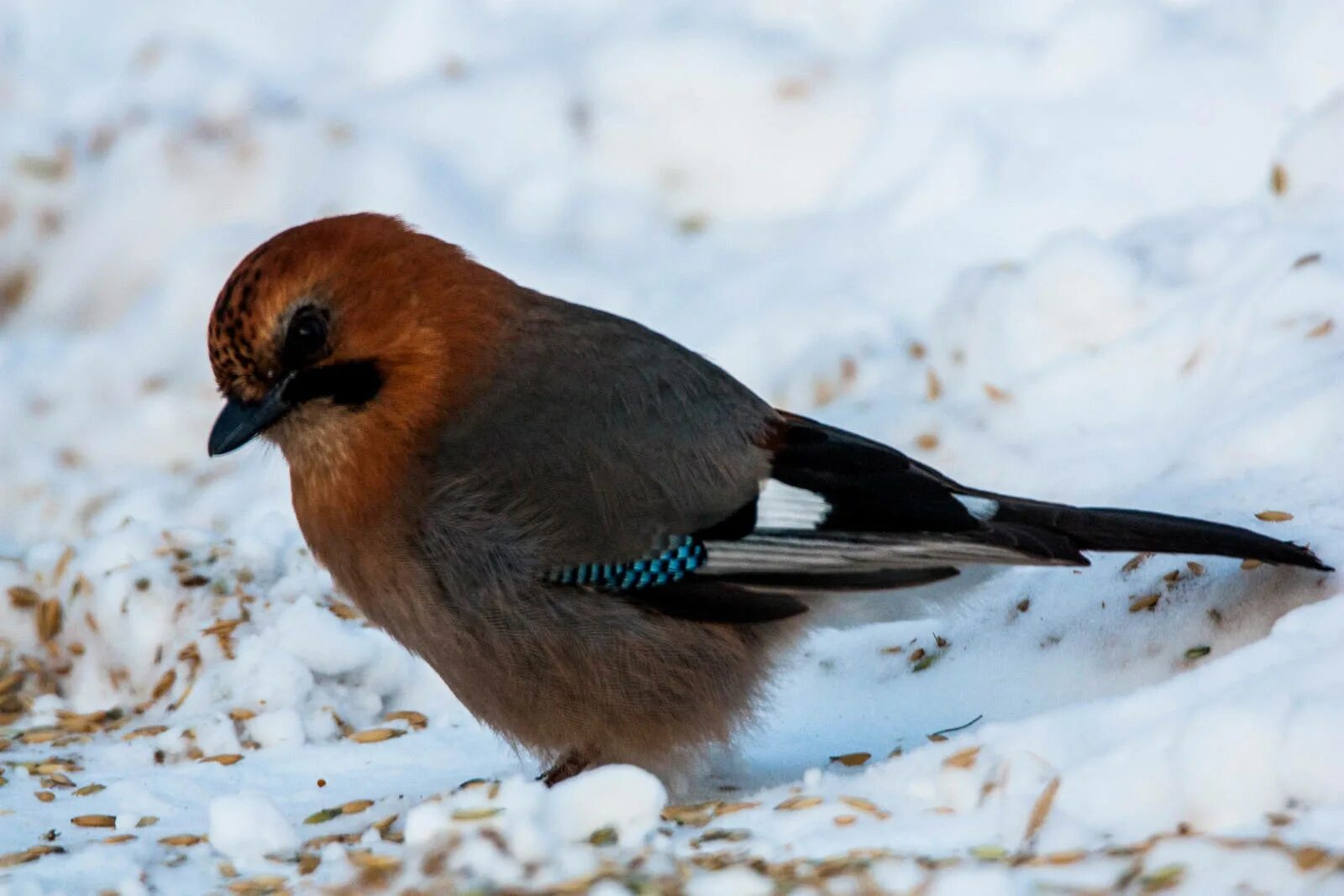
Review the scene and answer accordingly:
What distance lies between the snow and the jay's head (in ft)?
2.85

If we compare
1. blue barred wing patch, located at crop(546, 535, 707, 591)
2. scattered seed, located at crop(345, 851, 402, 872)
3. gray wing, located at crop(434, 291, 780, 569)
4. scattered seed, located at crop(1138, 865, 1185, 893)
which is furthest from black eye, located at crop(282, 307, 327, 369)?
scattered seed, located at crop(1138, 865, 1185, 893)

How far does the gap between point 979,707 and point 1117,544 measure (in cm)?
63

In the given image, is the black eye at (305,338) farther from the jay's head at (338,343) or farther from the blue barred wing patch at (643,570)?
the blue barred wing patch at (643,570)

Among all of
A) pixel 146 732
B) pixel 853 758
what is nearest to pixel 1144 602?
pixel 853 758

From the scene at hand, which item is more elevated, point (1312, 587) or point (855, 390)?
point (855, 390)

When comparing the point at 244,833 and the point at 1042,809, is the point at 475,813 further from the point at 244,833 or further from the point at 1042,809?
the point at 1042,809

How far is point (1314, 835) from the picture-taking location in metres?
2.76

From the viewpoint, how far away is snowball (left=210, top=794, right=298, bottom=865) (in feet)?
11.9

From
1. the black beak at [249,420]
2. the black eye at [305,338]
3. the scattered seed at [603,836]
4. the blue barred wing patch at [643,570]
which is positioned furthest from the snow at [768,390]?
the black eye at [305,338]

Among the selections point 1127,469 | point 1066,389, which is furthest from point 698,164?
point 1127,469

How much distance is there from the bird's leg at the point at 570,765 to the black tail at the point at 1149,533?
1036 millimetres

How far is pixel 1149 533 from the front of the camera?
3730 millimetres

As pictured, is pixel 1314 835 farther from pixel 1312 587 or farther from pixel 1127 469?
pixel 1127 469

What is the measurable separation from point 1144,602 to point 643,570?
4.11 ft
